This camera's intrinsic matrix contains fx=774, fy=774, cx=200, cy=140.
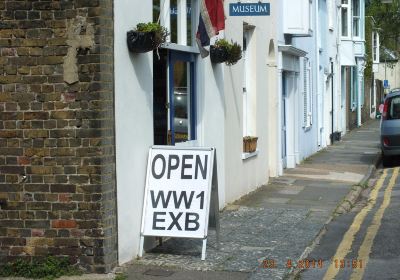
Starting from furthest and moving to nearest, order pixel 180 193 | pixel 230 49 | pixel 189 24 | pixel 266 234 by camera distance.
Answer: pixel 230 49 → pixel 189 24 → pixel 266 234 → pixel 180 193

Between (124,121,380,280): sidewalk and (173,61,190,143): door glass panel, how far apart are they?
1459mm

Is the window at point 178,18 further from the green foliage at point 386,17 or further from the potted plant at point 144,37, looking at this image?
the green foliage at point 386,17

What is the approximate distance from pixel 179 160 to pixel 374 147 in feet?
65.5

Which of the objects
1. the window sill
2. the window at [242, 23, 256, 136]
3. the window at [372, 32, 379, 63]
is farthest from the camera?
the window at [372, 32, 379, 63]

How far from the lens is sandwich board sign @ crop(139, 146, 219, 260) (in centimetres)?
874

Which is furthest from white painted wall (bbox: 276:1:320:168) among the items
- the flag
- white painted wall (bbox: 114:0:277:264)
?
the flag

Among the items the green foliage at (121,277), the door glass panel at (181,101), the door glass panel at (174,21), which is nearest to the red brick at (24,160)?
the green foliage at (121,277)

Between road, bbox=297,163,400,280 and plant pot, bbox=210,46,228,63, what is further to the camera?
plant pot, bbox=210,46,228,63

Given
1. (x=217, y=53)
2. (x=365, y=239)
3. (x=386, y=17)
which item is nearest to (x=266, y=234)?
(x=365, y=239)

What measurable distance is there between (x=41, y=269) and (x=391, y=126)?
14976mm

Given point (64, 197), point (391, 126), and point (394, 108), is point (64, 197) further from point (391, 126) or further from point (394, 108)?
point (394, 108)

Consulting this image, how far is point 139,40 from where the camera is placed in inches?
332

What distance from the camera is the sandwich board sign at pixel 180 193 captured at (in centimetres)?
874
